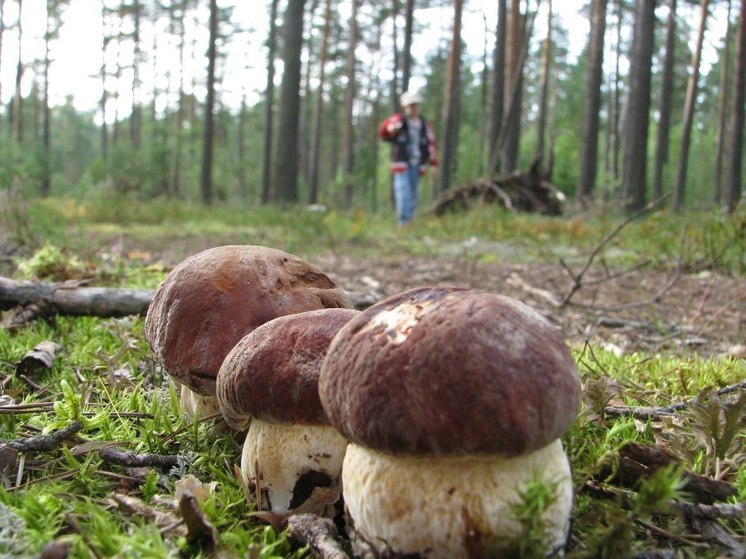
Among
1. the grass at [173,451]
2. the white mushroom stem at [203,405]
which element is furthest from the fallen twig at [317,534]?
the white mushroom stem at [203,405]

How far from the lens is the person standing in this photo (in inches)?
471

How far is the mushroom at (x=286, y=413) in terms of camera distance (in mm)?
1557

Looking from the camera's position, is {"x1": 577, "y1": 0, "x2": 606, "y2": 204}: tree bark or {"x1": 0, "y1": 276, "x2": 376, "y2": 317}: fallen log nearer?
{"x1": 0, "y1": 276, "x2": 376, "y2": 317}: fallen log

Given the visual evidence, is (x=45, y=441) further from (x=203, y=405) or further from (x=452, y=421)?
(x=452, y=421)

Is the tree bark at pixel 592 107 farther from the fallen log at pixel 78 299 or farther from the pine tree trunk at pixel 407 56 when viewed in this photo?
the fallen log at pixel 78 299

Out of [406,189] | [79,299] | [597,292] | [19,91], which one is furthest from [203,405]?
[19,91]

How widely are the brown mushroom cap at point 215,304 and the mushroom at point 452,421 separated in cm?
67

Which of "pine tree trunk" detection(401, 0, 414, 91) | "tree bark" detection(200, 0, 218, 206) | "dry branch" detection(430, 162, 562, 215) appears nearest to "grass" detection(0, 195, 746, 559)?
"dry branch" detection(430, 162, 562, 215)

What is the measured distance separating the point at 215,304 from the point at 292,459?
2.00 feet

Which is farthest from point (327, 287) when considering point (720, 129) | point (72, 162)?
point (72, 162)

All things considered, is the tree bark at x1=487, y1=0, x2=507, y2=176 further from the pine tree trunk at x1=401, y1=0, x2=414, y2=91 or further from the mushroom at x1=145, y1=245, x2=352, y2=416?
the mushroom at x1=145, y1=245, x2=352, y2=416

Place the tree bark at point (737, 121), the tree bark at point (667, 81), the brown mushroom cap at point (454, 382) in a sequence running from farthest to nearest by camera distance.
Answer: the tree bark at point (667, 81) < the tree bark at point (737, 121) < the brown mushroom cap at point (454, 382)

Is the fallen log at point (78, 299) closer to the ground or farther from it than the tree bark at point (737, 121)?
closer to the ground

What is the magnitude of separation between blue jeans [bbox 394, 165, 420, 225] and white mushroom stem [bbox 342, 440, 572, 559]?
11.0m
